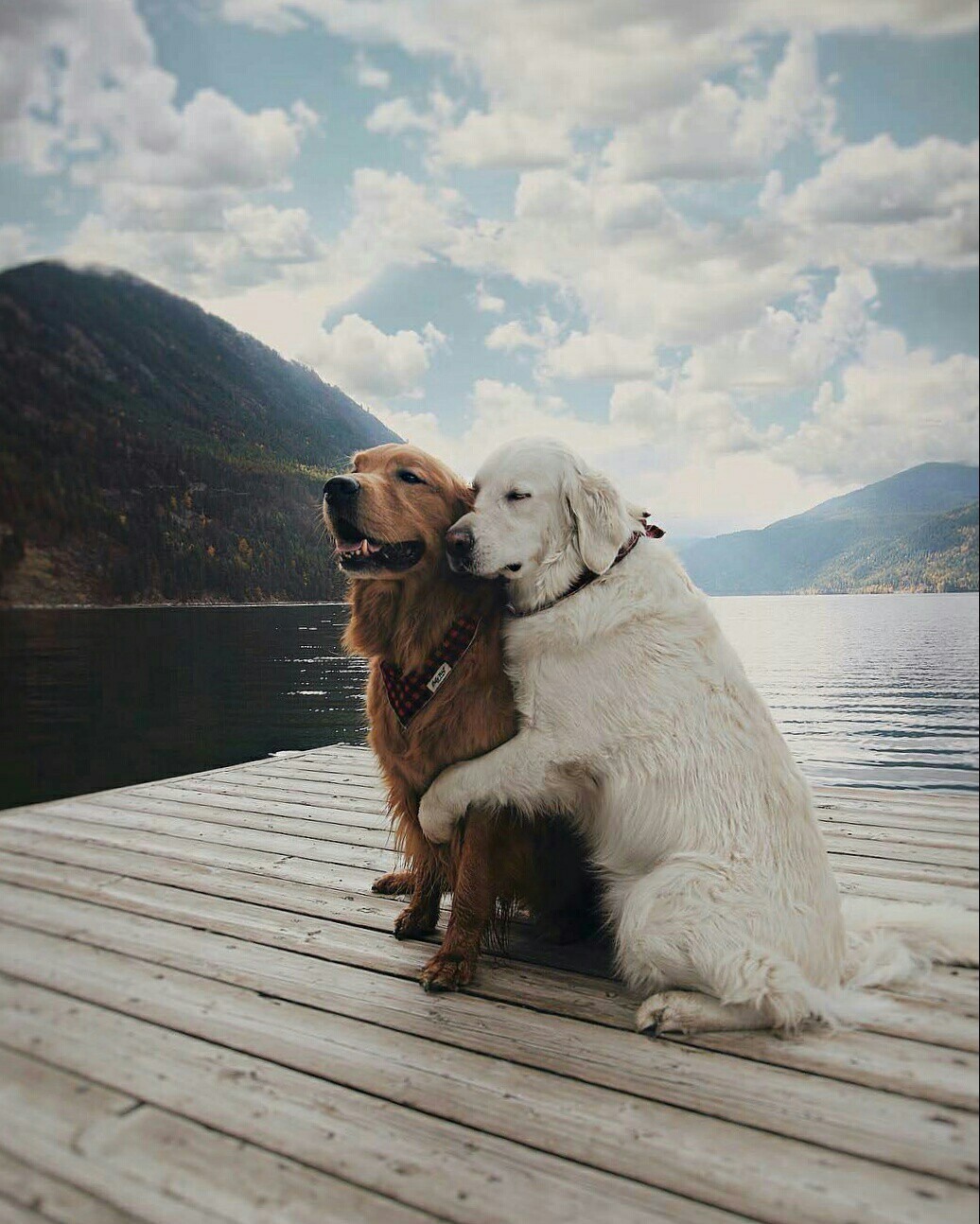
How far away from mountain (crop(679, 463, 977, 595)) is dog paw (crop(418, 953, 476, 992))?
101 centimetres

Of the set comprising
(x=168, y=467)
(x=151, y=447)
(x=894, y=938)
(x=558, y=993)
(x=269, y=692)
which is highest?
(x=151, y=447)

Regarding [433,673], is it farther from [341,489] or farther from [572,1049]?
[572,1049]

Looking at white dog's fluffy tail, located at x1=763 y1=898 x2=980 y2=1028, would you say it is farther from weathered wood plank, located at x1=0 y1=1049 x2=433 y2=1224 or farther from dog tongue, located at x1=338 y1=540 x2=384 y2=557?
dog tongue, located at x1=338 y1=540 x2=384 y2=557

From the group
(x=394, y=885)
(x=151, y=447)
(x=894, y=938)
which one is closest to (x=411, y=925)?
(x=394, y=885)

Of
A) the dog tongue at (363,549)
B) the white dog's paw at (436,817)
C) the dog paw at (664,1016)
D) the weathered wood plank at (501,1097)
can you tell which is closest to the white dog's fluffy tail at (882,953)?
the dog paw at (664,1016)

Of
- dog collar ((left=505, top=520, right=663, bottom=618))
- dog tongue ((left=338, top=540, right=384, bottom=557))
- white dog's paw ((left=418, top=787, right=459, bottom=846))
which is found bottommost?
white dog's paw ((left=418, top=787, right=459, bottom=846))

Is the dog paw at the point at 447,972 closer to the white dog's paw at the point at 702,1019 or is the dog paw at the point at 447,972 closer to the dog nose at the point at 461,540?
the white dog's paw at the point at 702,1019

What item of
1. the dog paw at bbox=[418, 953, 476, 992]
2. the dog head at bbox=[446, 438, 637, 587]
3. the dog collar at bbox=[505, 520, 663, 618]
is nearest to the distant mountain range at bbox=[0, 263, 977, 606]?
the dog collar at bbox=[505, 520, 663, 618]

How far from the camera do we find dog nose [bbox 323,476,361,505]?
69.4 inches

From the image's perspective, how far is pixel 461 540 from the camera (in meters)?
1.78

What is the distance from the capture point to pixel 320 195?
262 centimetres

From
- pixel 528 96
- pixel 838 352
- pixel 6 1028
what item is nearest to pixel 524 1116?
pixel 6 1028

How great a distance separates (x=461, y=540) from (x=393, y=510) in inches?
7.2

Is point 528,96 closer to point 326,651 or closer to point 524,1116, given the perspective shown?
point 524,1116
